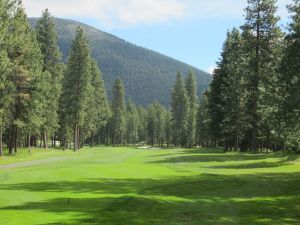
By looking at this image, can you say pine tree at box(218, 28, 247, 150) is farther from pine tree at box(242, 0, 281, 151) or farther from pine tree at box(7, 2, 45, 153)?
pine tree at box(7, 2, 45, 153)

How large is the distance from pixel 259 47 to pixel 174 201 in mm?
40470

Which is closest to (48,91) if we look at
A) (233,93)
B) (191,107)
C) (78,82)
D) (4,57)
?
(78,82)

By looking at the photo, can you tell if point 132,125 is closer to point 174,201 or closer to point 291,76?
point 291,76

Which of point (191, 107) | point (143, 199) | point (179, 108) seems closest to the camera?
point (143, 199)

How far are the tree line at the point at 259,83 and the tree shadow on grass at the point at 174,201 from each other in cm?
1404

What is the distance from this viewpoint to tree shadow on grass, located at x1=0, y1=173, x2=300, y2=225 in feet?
54.0

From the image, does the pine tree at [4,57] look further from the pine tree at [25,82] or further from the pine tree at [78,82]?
the pine tree at [78,82]

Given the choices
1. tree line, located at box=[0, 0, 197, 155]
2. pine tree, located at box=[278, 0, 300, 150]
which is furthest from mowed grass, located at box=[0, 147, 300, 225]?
tree line, located at box=[0, 0, 197, 155]

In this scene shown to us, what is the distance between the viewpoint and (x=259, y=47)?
56.8 meters

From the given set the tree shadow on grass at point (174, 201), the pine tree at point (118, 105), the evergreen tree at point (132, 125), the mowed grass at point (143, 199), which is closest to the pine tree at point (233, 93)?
the mowed grass at point (143, 199)

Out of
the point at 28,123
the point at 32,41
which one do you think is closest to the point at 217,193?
the point at 28,123

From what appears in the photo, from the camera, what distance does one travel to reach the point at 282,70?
40562 millimetres

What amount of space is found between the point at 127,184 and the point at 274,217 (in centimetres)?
917

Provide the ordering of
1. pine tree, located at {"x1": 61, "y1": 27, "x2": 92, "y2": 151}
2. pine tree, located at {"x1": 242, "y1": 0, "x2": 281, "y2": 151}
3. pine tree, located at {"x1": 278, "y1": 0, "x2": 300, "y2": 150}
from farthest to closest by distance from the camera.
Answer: pine tree, located at {"x1": 61, "y1": 27, "x2": 92, "y2": 151} → pine tree, located at {"x1": 242, "y1": 0, "x2": 281, "y2": 151} → pine tree, located at {"x1": 278, "y1": 0, "x2": 300, "y2": 150}
